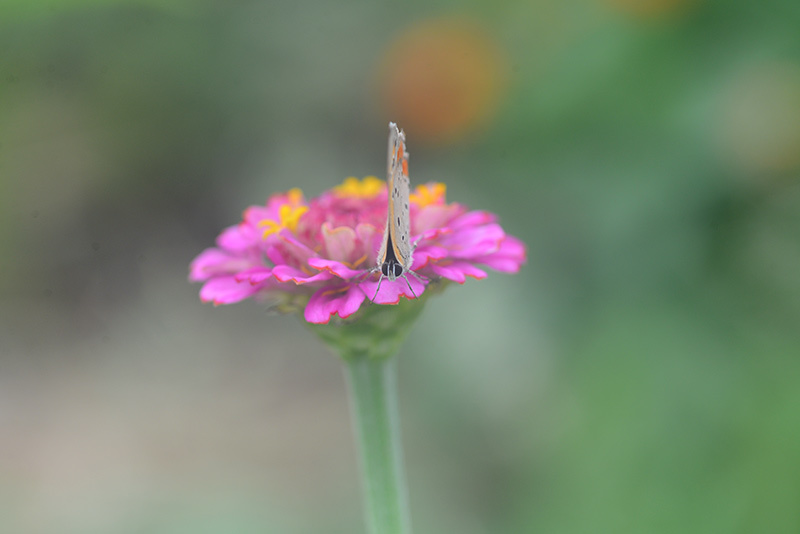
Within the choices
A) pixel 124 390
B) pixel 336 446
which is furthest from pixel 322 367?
pixel 124 390

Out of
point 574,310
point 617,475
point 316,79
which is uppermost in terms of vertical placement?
point 316,79

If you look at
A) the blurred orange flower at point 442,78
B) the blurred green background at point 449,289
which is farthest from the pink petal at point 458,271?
the blurred orange flower at point 442,78

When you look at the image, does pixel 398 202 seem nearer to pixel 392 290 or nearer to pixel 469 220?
pixel 392 290

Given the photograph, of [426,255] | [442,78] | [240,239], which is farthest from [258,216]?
[442,78]

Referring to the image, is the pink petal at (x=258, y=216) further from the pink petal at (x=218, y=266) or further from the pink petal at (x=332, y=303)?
the pink petal at (x=332, y=303)

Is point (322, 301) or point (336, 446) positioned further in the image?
point (336, 446)

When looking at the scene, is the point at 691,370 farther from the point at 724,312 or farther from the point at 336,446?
the point at 336,446

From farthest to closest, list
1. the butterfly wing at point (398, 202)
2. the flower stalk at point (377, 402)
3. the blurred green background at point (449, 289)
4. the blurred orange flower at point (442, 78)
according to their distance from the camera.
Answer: the blurred orange flower at point (442, 78), the blurred green background at point (449, 289), the flower stalk at point (377, 402), the butterfly wing at point (398, 202)

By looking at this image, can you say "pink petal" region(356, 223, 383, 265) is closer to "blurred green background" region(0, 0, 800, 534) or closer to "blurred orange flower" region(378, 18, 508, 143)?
"blurred green background" region(0, 0, 800, 534)
